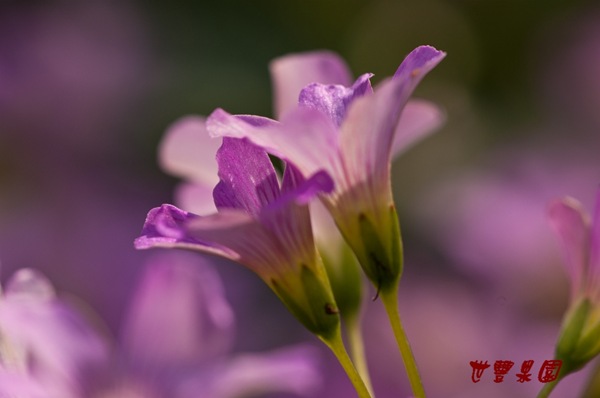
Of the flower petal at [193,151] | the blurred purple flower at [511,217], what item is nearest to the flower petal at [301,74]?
the flower petal at [193,151]

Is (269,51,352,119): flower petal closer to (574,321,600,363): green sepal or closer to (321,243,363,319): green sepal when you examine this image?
(321,243,363,319): green sepal

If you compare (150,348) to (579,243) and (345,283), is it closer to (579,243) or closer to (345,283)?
(345,283)

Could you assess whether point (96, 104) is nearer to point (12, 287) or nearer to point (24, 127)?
point (24, 127)

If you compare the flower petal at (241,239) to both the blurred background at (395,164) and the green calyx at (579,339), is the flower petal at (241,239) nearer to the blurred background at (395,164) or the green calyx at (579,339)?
the green calyx at (579,339)

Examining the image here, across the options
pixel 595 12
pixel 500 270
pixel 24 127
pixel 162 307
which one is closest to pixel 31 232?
pixel 24 127

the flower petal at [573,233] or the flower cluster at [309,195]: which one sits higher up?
the flower cluster at [309,195]

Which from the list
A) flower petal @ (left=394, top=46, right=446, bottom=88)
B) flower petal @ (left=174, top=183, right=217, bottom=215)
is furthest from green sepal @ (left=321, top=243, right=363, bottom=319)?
flower petal @ (left=394, top=46, right=446, bottom=88)
